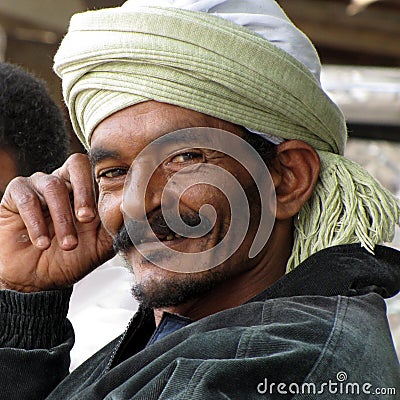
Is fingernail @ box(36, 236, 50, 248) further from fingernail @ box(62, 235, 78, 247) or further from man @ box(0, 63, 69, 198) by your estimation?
man @ box(0, 63, 69, 198)

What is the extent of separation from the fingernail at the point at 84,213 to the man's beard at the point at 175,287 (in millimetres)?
436

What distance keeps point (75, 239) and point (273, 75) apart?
775mm

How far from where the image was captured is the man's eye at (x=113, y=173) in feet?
7.19

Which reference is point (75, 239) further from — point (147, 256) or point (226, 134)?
point (226, 134)

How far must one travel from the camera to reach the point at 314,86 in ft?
7.28

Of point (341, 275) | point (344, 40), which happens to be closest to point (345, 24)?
point (344, 40)

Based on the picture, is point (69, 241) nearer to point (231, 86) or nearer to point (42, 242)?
point (42, 242)


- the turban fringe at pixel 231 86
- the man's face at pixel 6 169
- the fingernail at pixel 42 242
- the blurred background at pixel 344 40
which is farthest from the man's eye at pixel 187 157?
the blurred background at pixel 344 40

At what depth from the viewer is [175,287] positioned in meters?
2.09

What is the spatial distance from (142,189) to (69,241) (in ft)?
1.70

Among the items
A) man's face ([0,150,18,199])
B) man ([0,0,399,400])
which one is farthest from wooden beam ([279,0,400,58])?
man ([0,0,399,400])

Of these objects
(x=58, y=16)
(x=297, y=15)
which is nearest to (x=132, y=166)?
(x=58, y=16)

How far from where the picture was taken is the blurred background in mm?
4988

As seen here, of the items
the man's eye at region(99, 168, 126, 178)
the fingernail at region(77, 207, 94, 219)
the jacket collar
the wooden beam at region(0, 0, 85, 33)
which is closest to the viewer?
the jacket collar
